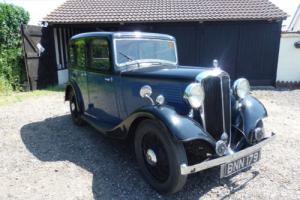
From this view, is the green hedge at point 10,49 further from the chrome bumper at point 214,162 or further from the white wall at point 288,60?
the white wall at point 288,60

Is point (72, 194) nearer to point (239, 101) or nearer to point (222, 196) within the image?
point (222, 196)

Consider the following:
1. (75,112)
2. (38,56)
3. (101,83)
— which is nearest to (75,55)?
(75,112)

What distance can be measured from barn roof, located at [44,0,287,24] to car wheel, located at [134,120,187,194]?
6.77 m

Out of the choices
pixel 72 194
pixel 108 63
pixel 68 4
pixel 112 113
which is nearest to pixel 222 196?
pixel 72 194

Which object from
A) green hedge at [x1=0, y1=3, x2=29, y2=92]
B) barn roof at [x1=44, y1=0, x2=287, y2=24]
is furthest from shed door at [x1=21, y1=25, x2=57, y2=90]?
barn roof at [x1=44, y1=0, x2=287, y2=24]

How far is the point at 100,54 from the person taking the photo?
146 inches

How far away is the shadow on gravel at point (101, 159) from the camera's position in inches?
106

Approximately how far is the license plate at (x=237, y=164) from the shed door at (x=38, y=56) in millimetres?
7378

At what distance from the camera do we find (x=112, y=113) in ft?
12.2

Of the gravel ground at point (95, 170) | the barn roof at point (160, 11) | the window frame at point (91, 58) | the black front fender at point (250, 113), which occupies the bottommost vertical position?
the gravel ground at point (95, 170)

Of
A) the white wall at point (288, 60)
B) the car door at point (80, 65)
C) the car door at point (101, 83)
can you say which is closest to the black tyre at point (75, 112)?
the car door at point (80, 65)

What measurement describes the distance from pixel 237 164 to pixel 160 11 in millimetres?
8076

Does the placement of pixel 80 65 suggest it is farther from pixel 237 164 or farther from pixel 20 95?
pixel 20 95

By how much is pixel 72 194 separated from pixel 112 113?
4.58 ft
